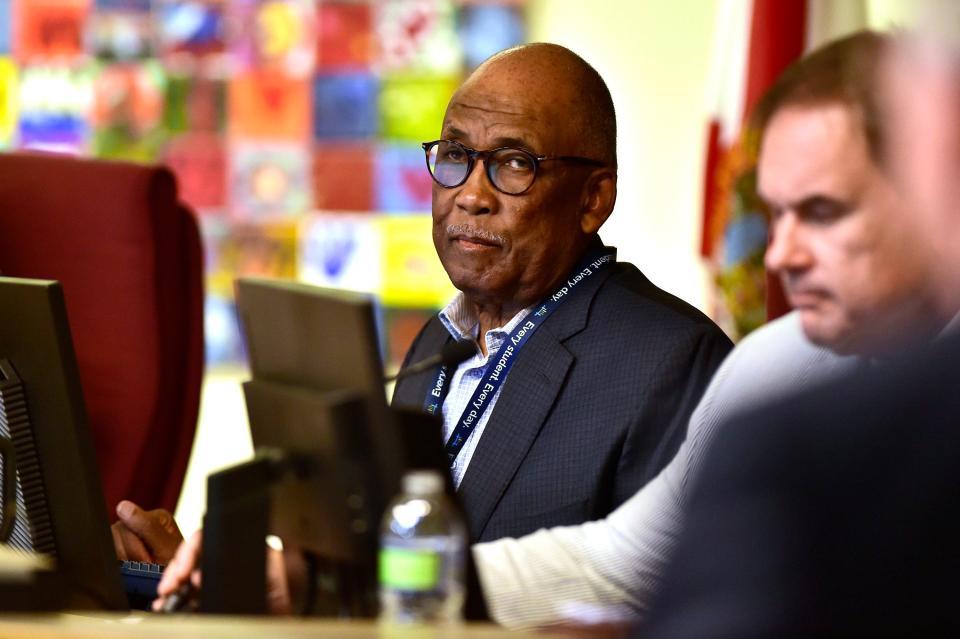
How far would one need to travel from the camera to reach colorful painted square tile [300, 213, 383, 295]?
404 centimetres

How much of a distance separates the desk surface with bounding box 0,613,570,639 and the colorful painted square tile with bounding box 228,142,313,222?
3.01 meters

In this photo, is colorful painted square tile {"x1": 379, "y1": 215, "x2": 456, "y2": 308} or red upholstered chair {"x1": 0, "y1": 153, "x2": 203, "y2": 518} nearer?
red upholstered chair {"x1": 0, "y1": 153, "x2": 203, "y2": 518}

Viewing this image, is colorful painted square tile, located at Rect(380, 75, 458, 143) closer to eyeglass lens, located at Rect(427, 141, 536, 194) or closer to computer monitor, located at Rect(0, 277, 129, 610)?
eyeglass lens, located at Rect(427, 141, 536, 194)

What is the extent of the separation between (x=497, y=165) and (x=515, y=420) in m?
0.43

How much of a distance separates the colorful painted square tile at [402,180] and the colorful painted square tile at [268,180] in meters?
0.22

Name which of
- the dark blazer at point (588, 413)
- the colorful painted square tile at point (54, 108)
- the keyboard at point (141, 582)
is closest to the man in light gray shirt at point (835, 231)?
the dark blazer at point (588, 413)

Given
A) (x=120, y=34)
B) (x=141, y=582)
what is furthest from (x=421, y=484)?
(x=120, y=34)

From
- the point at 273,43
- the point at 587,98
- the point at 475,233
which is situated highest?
the point at 273,43

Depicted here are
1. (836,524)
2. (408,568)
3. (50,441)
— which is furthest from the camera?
(50,441)

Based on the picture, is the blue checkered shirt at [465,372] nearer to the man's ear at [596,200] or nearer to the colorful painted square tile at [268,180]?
the man's ear at [596,200]

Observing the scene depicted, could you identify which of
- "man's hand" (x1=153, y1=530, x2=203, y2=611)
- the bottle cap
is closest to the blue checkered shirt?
"man's hand" (x1=153, y1=530, x2=203, y2=611)

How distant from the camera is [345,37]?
402cm

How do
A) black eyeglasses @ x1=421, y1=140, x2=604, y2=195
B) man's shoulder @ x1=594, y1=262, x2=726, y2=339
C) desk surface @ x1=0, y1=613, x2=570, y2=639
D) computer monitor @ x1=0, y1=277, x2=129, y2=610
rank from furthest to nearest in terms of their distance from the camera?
1. black eyeglasses @ x1=421, y1=140, x2=604, y2=195
2. man's shoulder @ x1=594, y1=262, x2=726, y2=339
3. computer monitor @ x1=0, y1=277, x2=129, y2=610
4. desk surface @ x1=0, y1=613, x2=570, y2=639

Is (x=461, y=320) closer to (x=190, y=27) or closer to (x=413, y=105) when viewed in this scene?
(x=413, y=105)
